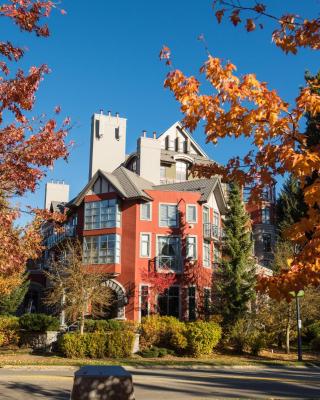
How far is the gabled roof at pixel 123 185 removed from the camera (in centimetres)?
3932

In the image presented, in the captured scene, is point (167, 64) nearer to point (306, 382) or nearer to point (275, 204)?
point (306, 382)

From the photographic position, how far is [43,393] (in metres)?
12.7

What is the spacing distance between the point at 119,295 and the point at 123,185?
878cm

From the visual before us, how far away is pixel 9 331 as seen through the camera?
3109 cm

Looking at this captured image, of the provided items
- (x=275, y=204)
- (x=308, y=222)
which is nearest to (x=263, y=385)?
(x=308, y=222)

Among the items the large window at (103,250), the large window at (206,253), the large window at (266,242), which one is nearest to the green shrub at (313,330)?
the large window at (206,253)

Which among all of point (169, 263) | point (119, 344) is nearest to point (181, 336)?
point (119, 344)

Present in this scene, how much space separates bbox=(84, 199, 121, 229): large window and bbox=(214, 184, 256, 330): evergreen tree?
8776mm

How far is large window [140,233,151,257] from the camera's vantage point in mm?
39062

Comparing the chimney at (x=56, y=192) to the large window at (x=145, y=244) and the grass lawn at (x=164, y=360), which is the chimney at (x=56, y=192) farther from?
the grass lawn at (x=164, y=360)

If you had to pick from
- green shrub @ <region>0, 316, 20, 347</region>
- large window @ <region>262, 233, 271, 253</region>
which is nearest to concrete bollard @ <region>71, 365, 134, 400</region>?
green shrub @ <region>0, 316, 20, 347</region>

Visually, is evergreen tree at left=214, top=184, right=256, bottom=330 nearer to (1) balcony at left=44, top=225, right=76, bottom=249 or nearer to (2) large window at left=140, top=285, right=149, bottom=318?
(2) large window at left=140, top=285, right=149, bottom=318

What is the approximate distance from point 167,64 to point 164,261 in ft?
105

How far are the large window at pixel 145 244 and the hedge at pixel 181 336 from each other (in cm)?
808
